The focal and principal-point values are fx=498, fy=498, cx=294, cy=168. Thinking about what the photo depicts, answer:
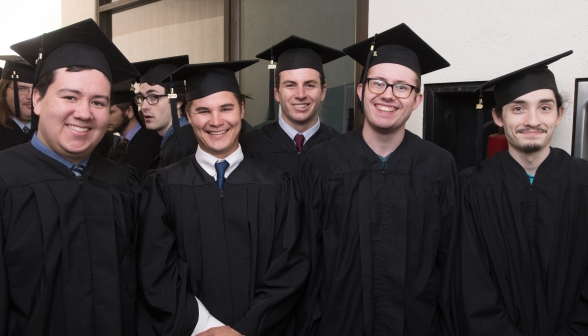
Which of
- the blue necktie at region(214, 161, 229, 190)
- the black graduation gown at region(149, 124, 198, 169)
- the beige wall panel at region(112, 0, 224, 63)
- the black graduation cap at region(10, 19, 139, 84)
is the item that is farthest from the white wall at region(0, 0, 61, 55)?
the blue necktie at region(214, 161, 229, 190)

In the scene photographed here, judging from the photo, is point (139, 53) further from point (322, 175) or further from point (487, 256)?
point (487, 256)

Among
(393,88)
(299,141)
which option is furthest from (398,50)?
(299,141)

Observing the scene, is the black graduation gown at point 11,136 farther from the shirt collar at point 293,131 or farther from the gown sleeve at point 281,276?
the gown sleeve at point 281,276

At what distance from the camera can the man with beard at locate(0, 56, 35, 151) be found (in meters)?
4.16

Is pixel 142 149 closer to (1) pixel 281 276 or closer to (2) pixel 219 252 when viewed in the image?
(2) pixel 219 252

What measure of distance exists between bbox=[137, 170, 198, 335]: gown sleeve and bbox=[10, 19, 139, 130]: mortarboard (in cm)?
66

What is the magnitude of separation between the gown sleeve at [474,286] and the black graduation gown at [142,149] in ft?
8.29

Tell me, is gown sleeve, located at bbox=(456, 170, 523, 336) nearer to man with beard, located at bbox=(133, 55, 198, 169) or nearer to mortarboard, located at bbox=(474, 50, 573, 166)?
mortarboard, located at bbox=(474, 50, 573, 166)

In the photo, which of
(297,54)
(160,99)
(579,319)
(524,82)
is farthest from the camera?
(160,99)

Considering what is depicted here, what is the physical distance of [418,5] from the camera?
11.7 ft

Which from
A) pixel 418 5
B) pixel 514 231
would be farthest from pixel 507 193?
pixel 418 5

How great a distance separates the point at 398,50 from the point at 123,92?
274cm

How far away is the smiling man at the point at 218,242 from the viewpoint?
229cm

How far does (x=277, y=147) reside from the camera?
3.28m
